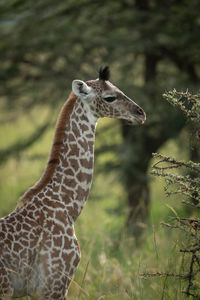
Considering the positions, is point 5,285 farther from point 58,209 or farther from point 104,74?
point 104,74

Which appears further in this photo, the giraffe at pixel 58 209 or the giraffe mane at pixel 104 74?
the giraffe mane at pixel 104 74

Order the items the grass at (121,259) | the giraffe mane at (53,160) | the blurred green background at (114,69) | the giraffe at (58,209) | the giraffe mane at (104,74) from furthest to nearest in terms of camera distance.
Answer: the blurred green background at (114,69)
the giraffe mane at (104,74)
the grass at (121,259)
the giraffe mane at (53,160)
the giraffe at (58,209)

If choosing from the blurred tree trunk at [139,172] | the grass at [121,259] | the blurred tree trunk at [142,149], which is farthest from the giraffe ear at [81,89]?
the blurred tree trunk at [139,172]

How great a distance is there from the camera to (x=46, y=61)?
27.6 feet

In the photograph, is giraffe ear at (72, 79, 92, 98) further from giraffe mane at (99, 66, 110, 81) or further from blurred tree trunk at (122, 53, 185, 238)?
blurred tree trunk at (122, 53, 185, 238)

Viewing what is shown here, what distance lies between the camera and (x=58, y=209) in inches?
176

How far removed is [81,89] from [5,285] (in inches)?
64.8

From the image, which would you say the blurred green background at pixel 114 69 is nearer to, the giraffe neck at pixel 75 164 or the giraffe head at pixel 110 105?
the giraffe neck at pixel 75 164

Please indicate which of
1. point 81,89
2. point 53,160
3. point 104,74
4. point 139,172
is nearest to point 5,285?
point 53,160

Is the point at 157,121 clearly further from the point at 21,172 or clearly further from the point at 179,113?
the point at 21,172

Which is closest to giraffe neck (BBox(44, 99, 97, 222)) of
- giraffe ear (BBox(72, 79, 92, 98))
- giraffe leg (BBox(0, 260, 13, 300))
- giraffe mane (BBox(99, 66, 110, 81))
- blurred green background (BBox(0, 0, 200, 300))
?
giraffe ear (BBox(72, 79, 92, 98))

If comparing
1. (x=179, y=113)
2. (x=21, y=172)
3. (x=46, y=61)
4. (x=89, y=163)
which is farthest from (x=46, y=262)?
(x=21, y=172)

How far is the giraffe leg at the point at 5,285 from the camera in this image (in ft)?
13.3

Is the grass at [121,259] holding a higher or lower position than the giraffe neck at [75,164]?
lower
